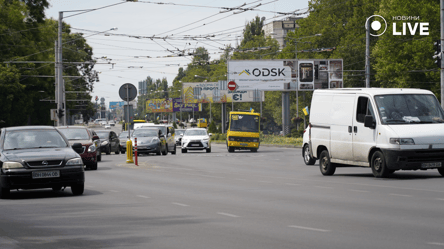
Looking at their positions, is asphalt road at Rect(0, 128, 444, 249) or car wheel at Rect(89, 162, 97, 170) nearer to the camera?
asphalt road at Rect(0, 128, 444, 249)

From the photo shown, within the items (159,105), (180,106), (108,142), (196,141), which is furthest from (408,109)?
(159,105)

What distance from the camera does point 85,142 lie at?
25.1 m

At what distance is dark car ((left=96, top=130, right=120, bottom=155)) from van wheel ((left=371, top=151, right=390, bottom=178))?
88.3ft

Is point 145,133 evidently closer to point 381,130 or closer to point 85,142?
point 85,142

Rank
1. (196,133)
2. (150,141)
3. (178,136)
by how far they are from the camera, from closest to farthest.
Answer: (150,141)
(196,133)
(178,136)

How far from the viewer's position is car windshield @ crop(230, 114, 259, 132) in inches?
1793

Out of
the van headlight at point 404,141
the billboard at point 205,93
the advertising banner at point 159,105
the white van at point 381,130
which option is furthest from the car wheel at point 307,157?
the advertising banner at point 159,105

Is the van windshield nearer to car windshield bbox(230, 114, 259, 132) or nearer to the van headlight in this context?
the van headlight

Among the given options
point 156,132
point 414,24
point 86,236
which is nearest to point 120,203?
point 86,236

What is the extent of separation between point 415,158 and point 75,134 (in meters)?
14.2

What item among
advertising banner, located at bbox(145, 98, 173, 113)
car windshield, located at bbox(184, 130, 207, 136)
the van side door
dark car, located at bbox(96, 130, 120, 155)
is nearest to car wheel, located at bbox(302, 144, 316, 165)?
the van side door

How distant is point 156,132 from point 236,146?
295 inches

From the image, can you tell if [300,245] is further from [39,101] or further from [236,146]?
[39,101]

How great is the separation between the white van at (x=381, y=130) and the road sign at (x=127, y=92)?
10197mm
